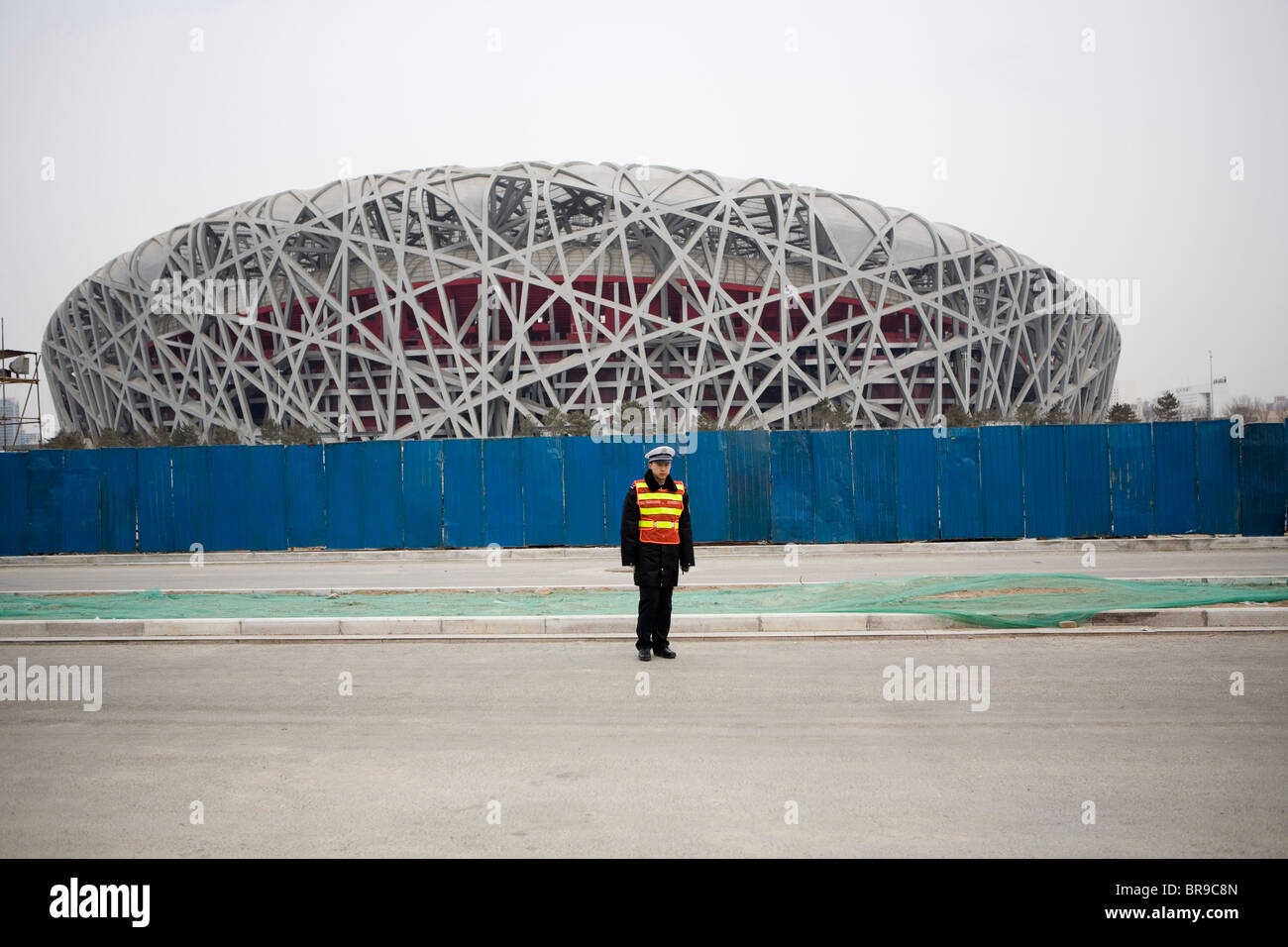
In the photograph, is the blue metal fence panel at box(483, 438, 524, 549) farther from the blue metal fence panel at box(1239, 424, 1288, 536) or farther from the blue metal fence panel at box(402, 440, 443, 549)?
the blue metal fence panel at box(1239, 424, 1288, 536)

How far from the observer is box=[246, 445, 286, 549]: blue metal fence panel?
1927 cm

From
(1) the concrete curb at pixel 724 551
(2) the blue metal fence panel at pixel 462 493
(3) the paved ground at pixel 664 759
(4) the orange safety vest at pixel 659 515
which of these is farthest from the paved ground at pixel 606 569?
(3) the paved ground at pixel 664 759

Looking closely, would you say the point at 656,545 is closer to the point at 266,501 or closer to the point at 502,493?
the point at 502,493

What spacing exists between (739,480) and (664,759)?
1409 centimetres

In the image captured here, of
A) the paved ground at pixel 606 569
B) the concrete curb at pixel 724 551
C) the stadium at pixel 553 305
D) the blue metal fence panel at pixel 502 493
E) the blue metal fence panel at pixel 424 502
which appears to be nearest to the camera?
the paved ground at pixel 606 569

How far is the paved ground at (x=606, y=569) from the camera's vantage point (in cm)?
1325

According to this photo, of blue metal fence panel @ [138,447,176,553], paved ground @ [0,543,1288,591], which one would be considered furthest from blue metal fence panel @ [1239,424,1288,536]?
blue metal fence panel @ [138,447,176,553]

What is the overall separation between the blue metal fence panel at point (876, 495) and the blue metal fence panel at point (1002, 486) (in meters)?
1.59

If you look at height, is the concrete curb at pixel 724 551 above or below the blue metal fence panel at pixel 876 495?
below

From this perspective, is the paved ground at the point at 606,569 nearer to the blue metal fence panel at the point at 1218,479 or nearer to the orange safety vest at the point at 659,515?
the blue metal fence panel at the point at 1218,479

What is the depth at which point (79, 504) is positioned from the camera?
64.4 ft

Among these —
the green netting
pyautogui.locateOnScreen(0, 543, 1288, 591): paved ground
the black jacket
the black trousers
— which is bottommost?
pyautogui.locateOnScreen(0, 543, 1288, 591): paved ground

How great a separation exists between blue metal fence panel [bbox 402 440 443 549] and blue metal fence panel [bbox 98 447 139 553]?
5270 millimetres
